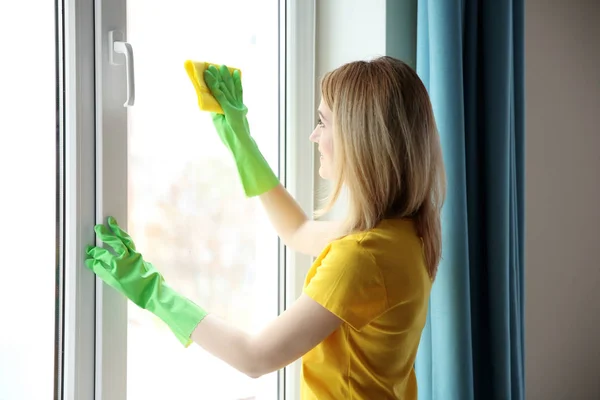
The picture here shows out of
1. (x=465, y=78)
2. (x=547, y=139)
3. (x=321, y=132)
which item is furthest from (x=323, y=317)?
(x=547, y=139)

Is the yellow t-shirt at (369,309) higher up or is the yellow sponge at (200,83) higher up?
the yellow sponge at (200,83)

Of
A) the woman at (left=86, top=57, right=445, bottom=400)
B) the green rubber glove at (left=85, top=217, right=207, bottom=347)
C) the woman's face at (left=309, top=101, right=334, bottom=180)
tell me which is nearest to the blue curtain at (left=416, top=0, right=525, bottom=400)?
the woman at (left=86, top=57, right=445, bottom=400)

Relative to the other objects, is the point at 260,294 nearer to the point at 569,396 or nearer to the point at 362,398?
the point at 362,398

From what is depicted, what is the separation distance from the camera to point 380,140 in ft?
3.49

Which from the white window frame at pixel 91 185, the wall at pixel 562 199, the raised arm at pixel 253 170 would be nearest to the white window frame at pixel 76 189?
the white window frame at pixel 91 185

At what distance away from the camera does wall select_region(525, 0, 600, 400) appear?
206 cm

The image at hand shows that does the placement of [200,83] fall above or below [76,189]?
above

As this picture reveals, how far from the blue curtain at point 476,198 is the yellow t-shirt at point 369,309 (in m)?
0.27

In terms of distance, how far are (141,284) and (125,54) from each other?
445 mm

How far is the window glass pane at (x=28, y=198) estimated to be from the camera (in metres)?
1.08

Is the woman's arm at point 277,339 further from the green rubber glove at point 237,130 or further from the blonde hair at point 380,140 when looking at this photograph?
the green rubber glove at point 237,130

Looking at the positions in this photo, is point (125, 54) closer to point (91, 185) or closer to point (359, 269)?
point (91, 185)

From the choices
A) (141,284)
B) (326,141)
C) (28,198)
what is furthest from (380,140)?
(28,198)

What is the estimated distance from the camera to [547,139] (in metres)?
2.10
